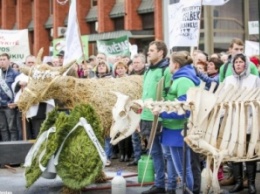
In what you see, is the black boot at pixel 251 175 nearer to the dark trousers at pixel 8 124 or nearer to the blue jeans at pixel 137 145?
the blue jeans at pixel 137 145

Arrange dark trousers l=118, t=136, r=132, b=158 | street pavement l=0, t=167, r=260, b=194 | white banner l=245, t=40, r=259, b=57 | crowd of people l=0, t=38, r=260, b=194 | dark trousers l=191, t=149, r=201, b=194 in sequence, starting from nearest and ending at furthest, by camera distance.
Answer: crowd of people l=0, t=38, r=260, b=194 < dark trousers l=191, t=149, r=201, b=194 < street pavement l=0, t=167, r=260, b=194 < dark trousers l=118, t=136, r=132, b=158 < white banner l=245, t=40, r=259, b=57

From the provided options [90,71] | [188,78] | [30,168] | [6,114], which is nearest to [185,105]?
[188,78]

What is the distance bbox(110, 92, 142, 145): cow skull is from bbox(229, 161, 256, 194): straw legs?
78.2 inches

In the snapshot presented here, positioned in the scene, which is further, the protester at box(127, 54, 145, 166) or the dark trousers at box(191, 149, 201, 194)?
the protester at box(127, 54, 145, 166)

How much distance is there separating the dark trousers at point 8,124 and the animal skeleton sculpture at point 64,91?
3.45 metres

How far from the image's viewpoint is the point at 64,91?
8969 mm

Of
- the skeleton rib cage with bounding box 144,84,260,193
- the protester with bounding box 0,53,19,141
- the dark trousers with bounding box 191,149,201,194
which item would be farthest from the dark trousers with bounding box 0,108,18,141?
the skeleton rib cage with bounding box 144,84,260,193

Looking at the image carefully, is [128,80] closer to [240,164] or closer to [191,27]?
[191,27]

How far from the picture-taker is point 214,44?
76.6ft

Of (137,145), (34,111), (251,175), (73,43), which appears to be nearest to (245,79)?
(251,175)

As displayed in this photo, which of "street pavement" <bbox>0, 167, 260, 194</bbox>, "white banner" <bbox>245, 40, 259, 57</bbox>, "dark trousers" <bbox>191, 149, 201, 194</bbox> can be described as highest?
"white banner" <bbox>245, 40, 259, 57</bbox>

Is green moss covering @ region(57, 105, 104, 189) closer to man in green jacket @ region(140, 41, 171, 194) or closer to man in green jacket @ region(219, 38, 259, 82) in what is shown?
man in green jacket @ region(140, 41, 171, 194)

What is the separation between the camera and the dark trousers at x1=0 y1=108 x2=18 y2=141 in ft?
41.3

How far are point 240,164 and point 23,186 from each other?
3399 mm
